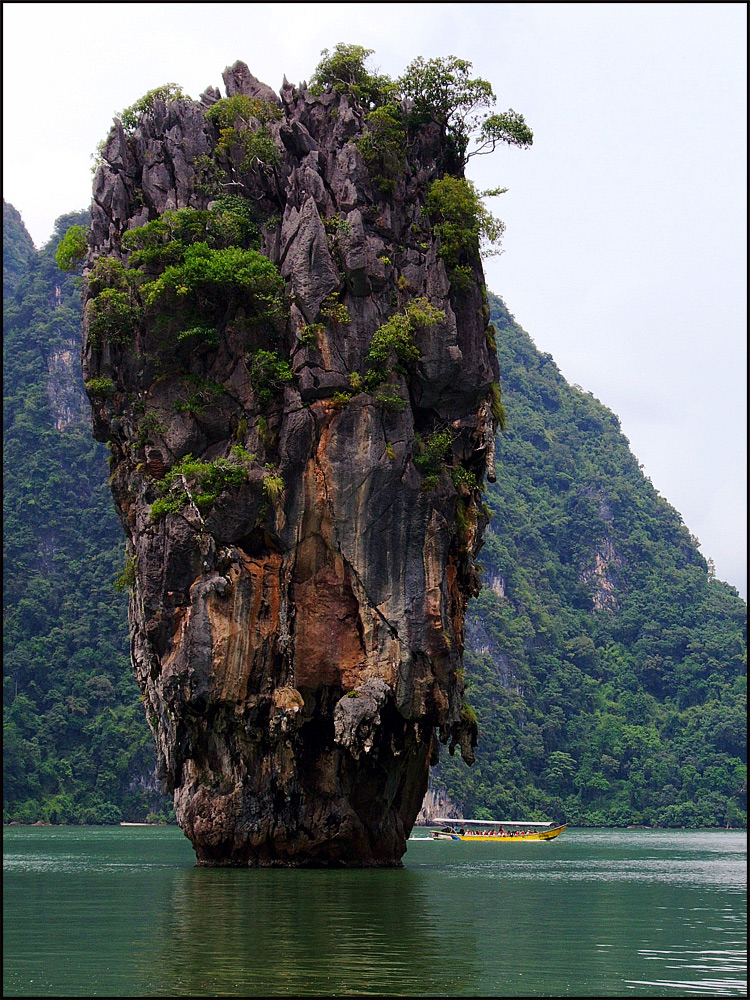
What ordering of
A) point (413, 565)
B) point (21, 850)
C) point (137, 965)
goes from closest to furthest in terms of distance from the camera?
point (137, 965) < point (413, 565) < point (21, 850)

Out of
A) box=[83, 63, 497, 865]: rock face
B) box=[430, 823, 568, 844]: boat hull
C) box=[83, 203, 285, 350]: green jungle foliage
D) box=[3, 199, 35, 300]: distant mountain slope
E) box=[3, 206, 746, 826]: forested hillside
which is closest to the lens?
box=[83, 63, 497, 865]: rock face

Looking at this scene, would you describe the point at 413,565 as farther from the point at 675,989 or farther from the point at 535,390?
the point at 535,390

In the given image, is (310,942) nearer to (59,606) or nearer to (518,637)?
(59,606)

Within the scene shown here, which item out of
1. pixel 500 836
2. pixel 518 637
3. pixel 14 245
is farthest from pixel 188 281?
pixel 14 245

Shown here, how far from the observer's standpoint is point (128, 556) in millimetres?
28297

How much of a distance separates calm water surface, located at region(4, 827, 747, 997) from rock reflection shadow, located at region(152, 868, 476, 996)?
0.03 m

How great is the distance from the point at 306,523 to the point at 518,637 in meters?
75.0

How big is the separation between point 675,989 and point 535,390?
11764cm

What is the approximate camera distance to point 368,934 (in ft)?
49.1

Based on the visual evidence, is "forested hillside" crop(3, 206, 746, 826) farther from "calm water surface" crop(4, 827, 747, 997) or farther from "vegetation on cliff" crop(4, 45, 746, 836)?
"calm water surface" crop(4, 827, 747, 997)

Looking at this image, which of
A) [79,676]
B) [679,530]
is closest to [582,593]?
[679,530]

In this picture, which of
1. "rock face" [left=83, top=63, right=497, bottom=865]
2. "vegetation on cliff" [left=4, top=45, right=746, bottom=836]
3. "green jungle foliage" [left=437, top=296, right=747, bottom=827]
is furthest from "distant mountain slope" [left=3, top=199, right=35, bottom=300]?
"rock face" [left=83, top=63, right=497, bottom=865]

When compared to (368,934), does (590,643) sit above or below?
above

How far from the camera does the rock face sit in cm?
2492
